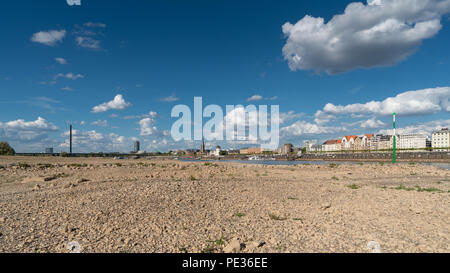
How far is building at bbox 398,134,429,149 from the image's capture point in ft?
579

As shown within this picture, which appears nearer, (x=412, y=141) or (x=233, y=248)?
(x=233, y=248)

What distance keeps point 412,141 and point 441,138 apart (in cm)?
1612

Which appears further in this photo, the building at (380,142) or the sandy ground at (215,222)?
the building at (380,142)

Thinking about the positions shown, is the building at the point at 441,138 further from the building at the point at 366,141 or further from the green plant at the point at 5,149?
the green plant at the point at 5,149

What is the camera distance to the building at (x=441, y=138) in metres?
164

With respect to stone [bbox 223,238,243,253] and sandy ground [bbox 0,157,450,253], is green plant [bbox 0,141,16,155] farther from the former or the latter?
stone [bbox 223,238,243,253]

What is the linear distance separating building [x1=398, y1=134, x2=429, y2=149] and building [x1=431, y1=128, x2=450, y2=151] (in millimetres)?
5440

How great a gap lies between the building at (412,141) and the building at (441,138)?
544 centimetres

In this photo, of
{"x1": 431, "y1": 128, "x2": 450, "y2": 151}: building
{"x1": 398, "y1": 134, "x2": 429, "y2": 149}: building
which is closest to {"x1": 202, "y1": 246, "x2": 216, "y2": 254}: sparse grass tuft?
{"x1": 431, "y1": 128, "x2": 450, "y2": 151}: building

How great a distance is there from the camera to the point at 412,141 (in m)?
181

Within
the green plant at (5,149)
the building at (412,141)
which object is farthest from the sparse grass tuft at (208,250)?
the building at (412,141)

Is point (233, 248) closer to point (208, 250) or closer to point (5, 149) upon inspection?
point (208, 250)

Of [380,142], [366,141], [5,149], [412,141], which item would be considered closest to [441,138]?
[412,141]

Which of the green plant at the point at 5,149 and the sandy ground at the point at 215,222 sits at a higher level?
the green plant at the point at 5,149
